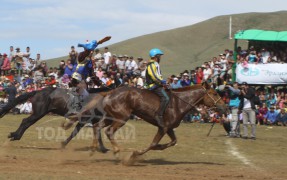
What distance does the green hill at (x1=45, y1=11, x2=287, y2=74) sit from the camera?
54812 mm

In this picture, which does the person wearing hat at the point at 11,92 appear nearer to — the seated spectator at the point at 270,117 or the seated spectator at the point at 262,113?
the seated spectator at the point at 262,113

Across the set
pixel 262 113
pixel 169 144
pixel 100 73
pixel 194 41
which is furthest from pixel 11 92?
pixel 194 41

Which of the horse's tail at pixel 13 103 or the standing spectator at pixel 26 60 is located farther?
the standing spectator at pixel 26 60

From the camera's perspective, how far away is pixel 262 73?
27281 mm

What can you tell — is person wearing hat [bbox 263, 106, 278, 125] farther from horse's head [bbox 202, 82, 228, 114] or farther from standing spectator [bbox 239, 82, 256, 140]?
horse's head [bbox 202, 82, 228, 114]

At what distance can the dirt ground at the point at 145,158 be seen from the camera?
1134 centimetres

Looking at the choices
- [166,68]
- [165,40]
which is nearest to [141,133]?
[166,68]

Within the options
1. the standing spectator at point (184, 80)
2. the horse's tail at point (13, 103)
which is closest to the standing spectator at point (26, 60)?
the standing spectator at point (184, 80)

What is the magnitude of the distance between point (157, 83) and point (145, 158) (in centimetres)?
193

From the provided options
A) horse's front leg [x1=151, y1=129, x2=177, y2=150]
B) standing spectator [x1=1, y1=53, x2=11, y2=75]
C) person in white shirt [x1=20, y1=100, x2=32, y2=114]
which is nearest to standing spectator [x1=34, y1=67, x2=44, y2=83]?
person in white shirt [x1=20, y1=100, x2=32, y2=114]

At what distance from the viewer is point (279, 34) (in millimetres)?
28016

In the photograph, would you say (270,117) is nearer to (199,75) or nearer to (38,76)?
(199,75)

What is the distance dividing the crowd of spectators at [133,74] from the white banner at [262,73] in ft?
1.09

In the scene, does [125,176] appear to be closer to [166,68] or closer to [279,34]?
[279,34]
